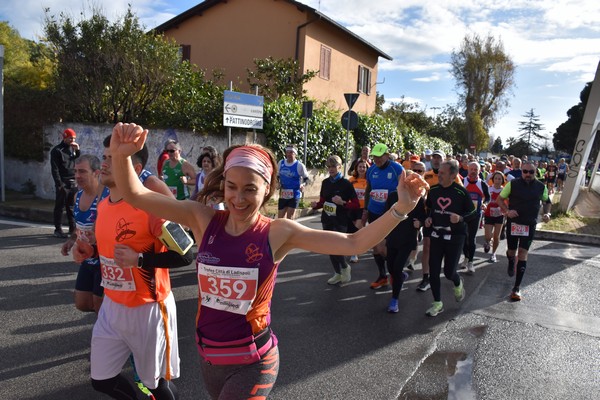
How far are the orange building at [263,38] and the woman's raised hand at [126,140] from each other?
2074 cm

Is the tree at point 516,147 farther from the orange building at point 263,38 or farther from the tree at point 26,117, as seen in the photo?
the tree at point 26,117

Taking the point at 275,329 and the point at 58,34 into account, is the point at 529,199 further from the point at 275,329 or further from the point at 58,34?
the point at 58,34

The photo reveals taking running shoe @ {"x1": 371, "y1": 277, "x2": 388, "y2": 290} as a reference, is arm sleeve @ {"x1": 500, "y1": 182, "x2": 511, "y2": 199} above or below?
above

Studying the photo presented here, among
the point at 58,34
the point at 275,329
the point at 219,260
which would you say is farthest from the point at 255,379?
the point at 58,34

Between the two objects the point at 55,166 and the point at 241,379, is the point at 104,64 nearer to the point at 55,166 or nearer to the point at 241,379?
the point at 55,166

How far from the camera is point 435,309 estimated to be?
6137mm

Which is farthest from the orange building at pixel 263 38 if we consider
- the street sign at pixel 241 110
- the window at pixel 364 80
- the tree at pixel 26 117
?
the tree at pixel 26 117

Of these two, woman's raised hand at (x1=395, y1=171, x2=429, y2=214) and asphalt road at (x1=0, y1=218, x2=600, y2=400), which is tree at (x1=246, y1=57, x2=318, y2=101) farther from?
woman's raised hand at (x1=395, y1=171, x2=429, y2=214)

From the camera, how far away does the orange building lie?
22766mm

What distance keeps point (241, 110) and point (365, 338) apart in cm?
822

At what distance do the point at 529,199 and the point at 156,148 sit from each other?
9.70 meters

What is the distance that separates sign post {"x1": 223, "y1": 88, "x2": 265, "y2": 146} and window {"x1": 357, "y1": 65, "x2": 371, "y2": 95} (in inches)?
667

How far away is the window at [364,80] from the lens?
28.8 metres

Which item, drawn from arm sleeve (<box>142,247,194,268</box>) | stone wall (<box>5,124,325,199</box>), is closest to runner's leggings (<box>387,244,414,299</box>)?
arm sleeve (<box>142,247,194,268</box>)
